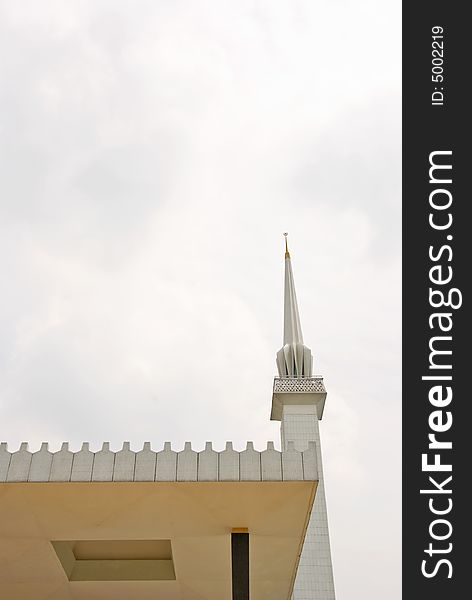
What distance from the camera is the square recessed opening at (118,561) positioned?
9.91 m

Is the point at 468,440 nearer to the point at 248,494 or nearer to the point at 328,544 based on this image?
the point at 248,494

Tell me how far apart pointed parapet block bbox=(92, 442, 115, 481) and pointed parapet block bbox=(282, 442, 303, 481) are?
186 centimetres

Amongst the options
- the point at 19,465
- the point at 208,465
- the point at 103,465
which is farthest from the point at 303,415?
the point at 19,465

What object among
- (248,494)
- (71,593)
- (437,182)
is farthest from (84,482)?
(437,182)

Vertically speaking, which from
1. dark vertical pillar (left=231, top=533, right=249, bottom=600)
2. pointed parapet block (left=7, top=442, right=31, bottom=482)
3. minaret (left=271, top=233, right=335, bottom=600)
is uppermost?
minaret (left=271, top=233, right=335, bottom=600)

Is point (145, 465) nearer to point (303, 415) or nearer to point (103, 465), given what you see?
point (103, 465)

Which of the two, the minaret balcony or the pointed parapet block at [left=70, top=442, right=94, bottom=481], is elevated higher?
the minaret balcony

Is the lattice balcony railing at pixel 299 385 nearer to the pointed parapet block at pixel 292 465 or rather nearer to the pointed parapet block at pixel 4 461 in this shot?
the pointed parapet block at pixel 292 465

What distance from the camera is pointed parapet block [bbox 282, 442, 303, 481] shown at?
7191mm

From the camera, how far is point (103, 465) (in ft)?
23.8

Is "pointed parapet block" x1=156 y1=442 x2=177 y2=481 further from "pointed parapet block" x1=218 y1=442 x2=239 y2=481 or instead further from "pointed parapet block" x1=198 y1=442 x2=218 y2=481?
"pointed parapet block" x1=218 y1=442 x2=239 y2=481

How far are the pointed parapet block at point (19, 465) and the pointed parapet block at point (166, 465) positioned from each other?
139cm

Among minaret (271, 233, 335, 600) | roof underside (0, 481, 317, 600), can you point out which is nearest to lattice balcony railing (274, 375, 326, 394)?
minaret (271, 233, 335, 600)

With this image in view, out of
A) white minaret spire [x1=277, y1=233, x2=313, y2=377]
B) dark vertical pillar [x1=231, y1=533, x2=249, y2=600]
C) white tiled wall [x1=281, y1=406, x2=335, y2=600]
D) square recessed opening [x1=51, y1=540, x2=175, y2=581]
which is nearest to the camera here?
dark vertical pillar [x1=231, y1=533, x2=249, y2=600]
